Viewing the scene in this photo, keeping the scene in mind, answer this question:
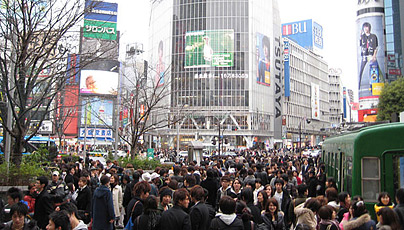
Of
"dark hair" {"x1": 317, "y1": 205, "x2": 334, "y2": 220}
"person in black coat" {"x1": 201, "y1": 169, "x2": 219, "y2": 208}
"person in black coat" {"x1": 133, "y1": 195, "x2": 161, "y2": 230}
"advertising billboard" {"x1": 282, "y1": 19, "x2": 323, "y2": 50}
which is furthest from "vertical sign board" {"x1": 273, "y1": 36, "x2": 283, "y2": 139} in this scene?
"person in black coat" {"x1": 133, "y1": 195, "x2": 161, "y2": 230}

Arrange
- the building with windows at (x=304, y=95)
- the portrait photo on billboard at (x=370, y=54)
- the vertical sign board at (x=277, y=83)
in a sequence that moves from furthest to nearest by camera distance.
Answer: the building with windows at (x=304, y=95) < the vertical sign board at (x=277, y=83) < the portrait photo on billboard at (x=370, y=54)

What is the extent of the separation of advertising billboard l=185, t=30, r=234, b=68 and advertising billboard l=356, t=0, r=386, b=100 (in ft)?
93.5

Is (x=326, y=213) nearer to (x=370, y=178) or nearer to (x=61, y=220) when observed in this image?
(x=370, y=178)

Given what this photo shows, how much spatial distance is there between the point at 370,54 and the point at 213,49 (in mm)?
33532

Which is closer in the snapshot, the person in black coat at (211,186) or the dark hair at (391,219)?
the dark hair at (391,219)

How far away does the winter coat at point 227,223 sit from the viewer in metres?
5.35

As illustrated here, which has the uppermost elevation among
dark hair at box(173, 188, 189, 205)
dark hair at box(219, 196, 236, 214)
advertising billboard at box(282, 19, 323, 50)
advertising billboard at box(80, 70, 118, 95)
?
advertising billboard at box(282, 19, 323, 50)

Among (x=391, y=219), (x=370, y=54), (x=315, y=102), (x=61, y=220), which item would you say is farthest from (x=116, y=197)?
(x=315, y=102)

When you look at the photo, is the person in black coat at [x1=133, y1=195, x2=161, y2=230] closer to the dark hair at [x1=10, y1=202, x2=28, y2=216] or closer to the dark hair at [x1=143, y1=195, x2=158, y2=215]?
the dark hair at [x1=143, y1=195, x2=158, y2=215]

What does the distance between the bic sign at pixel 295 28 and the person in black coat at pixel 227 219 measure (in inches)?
5024

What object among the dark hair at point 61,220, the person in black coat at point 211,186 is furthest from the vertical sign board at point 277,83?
the dark hair at point 61,220

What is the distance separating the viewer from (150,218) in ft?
18.1

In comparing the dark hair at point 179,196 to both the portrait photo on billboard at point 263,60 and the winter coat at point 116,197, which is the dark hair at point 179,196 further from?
the portrait photo on billboard at point 263,60

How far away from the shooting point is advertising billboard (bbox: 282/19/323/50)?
406 ft
